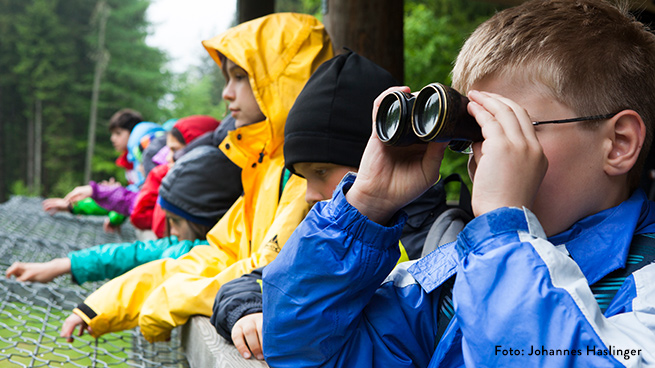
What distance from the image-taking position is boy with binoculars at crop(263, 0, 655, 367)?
32.6 inches

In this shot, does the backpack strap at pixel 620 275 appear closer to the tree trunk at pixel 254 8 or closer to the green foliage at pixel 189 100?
the tree trunk at pixel 254 8

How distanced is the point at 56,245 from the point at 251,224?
225 centimetres

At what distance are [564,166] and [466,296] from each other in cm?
34

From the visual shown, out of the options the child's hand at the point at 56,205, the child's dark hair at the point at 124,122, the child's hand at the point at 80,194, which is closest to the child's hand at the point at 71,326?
the child's hand at the point at 80,194

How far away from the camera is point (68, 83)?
24422 mm

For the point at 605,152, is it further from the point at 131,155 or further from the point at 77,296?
the point at 131,155

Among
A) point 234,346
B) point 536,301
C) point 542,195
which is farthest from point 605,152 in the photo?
point 234,346

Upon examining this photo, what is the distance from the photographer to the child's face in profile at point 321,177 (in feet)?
5.90

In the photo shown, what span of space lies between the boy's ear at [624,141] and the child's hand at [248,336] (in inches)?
34.3

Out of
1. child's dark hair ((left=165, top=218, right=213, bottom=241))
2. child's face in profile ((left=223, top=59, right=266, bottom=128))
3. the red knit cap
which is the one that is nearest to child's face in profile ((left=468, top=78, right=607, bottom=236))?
child's face in profile ((left=223, top=59, right=266, bottom=128))

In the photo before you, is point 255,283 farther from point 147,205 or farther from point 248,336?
point 147,205

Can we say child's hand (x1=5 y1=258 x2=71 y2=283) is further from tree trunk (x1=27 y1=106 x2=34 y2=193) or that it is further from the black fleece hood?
tree trunk (x1=27 y1=106 x2=34 y2=193)

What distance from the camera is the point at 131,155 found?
7.06m

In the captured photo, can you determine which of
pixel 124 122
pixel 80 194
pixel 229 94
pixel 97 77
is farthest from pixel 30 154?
pixel 229 94
